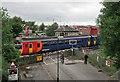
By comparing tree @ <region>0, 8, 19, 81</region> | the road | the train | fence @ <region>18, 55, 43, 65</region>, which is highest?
tree @ <region>0, 8, 19, 81</region>

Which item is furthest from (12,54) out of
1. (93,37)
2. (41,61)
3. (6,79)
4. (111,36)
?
(93,37)

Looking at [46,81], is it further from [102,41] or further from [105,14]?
[105,14]

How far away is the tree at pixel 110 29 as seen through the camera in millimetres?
17625

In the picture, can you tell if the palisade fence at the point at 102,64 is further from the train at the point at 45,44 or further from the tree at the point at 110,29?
the train at the point at 45,44

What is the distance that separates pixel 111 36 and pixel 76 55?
A: 16.8 meters

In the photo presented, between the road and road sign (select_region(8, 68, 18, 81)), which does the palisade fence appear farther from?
road sign (select_region(8, 68, 18, 81))

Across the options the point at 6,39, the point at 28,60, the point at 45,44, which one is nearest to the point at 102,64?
the point at 28,60

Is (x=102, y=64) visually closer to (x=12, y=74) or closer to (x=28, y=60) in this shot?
(x=28, y=60)

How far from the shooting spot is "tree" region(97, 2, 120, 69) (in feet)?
57.8

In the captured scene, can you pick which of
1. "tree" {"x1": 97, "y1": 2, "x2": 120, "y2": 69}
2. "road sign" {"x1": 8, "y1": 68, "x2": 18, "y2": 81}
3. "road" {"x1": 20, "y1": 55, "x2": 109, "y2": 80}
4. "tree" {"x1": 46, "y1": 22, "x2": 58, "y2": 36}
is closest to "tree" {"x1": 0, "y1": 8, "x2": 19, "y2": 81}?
"road sign" {"x1": 8, "y1": 68, "x2": 18, "y2": 81}

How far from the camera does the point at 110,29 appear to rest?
17.8 meters

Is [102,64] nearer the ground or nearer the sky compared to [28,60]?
nearer the sky

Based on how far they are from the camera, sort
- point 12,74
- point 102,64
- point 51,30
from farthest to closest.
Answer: point 51,30, point 102,64, point 12,74

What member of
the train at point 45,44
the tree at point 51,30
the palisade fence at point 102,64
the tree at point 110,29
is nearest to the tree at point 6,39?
the tree at point 110,29
